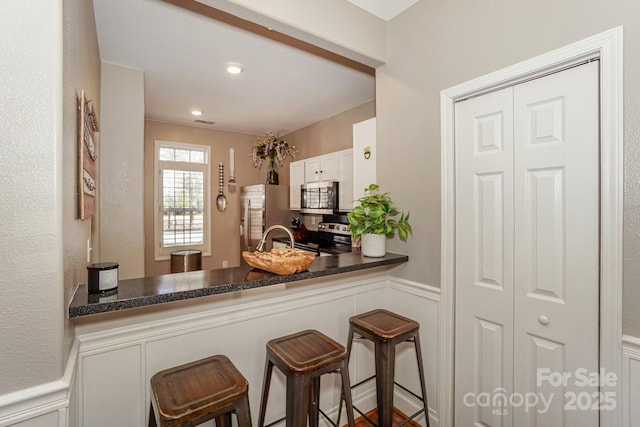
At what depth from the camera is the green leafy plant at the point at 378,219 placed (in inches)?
82.7

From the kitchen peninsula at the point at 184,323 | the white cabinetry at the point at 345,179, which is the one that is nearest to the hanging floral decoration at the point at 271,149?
the white cabinetry at the point at 345,179

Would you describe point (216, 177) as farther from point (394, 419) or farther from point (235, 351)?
point (394, 419)

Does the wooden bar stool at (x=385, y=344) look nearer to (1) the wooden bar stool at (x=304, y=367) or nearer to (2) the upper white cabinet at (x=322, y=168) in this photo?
(1) the wooden bar stool at (x=304, y=367)

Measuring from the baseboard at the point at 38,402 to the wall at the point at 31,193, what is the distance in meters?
0.02

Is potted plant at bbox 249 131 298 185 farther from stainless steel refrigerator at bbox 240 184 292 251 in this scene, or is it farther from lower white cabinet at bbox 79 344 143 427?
lower white cabinet at bbox 79 344 143 427

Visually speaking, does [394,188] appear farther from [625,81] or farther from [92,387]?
[92,387]

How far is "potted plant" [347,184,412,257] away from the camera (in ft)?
6.90

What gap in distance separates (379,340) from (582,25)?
176 centimetres

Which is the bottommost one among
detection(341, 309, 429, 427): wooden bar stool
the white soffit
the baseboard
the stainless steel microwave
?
detection(341, 309, 429, 427): wooden bar stool

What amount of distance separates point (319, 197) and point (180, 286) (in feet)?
8.78

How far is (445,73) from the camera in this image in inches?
74.4

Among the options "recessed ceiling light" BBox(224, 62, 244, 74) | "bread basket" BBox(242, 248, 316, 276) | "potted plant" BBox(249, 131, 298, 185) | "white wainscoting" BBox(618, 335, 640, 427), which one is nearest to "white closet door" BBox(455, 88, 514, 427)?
"white wainscoting" BBox(618, 335, 640, 427)

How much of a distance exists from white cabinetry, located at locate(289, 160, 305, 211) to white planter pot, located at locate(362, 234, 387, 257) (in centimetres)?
243

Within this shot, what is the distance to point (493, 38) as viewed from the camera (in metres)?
1.66
